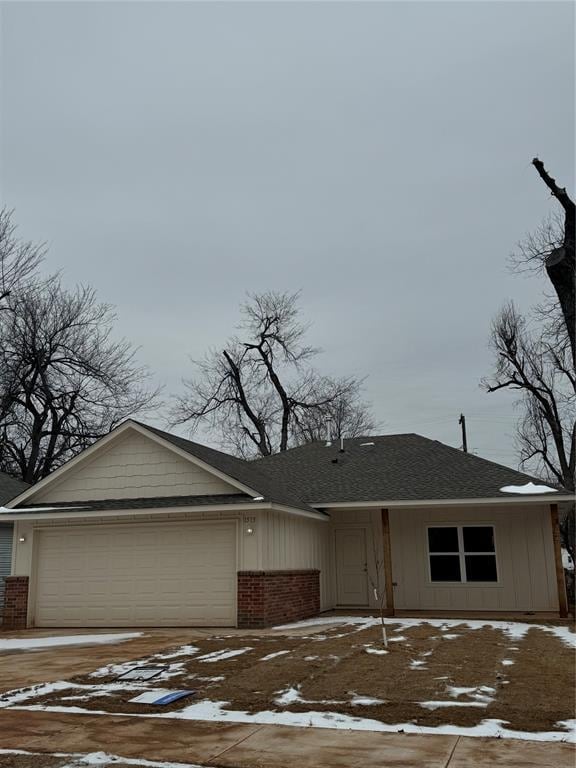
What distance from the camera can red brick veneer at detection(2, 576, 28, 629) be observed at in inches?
608

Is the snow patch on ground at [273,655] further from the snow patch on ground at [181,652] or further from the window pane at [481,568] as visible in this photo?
the window pane at [481,568]

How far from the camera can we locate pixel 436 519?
17188 millimetres

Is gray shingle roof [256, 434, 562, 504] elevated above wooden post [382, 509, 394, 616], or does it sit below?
above

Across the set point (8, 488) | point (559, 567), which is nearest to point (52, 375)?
point (8, 488)

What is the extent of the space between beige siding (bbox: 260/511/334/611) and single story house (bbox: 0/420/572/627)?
0.04 meters

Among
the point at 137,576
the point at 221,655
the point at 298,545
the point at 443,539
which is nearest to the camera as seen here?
the point at 221,655

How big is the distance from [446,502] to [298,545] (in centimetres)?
346

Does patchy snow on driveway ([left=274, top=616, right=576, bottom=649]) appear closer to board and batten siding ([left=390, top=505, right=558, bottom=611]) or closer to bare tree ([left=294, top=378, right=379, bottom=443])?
board and batten siding ([left=390, top=505, right=558, bottom=611])

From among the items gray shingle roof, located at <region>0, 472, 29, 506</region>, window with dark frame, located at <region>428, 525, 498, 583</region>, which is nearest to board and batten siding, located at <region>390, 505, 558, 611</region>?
window with dark frame, located at <region>428, 525, 498, 583</region>

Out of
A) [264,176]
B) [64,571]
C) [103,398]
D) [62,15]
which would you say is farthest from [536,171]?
[103,398]

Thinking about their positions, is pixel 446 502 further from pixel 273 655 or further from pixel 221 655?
pixel 221 655

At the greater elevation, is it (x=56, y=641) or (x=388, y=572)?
(x=388, y=572)

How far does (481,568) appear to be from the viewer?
16.7 metres

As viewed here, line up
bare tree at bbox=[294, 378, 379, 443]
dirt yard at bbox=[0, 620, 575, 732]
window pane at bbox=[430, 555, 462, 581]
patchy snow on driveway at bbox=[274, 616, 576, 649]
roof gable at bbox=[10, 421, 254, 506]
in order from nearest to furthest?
dirt yard at bbox=[0, 620, 575, 732], patchy snow on driveway at bbox=[274, 616, 576, 649], roof gable at bbox=[10, 421, 254, 506], window pane at bbox=[430, 555, 462, 581], bare tree at bbox=[294, 378, 379, 443]
